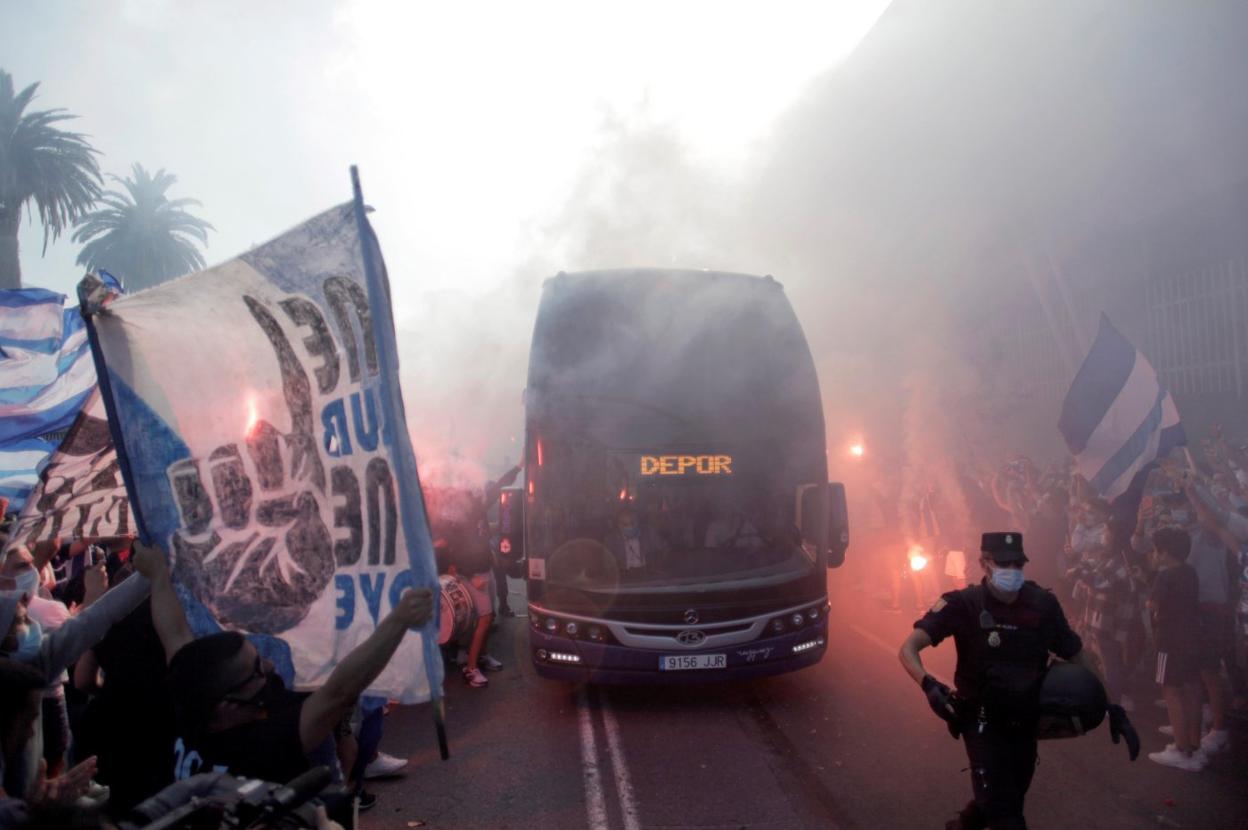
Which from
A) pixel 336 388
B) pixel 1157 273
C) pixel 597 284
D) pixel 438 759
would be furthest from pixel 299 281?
pixel 1157 273

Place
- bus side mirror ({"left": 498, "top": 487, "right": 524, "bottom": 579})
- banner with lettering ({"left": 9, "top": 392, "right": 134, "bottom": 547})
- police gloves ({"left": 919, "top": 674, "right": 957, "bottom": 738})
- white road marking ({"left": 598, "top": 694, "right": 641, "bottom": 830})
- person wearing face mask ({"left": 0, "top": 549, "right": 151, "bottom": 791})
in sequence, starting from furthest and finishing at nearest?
bus side mirror ({"left": 498, "top": 487, "right": 524, "bottom": 579}) < white road marking ({"left": 598, "top": 694, "right": 641, "bottom": 830}) < police gloves ({"left": 919, "top": 674, "right": 957, "bottom": 738}) < banner with lettering ({"left": 9, "top": 392, "right": 134, "bottom": 547}) < person wearing face mask ({"left": 0, "top": 549, "right": 151, "bottom": 791})

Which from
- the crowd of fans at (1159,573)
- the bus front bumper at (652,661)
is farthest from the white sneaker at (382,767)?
the crowd of fans at (1159,573)

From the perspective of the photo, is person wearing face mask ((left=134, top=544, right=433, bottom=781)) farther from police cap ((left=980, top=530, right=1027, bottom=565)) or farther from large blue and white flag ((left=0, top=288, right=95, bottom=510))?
large blue and white flag ((left=0, top=288, right=95, bottom=510))

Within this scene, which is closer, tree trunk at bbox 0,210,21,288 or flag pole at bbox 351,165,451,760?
flag pole at bbox 351,165,451,760

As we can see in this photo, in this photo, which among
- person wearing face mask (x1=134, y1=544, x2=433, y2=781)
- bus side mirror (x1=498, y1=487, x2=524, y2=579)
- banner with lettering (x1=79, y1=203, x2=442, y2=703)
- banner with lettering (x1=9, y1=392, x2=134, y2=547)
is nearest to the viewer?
person wearing face mask (x1=134, y1=544, x2=433, y2=781)

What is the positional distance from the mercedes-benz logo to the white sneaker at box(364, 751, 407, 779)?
2163 mm

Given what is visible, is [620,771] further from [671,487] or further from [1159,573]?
[1159,573]

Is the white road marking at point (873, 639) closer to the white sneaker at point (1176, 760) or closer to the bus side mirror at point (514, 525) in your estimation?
the white sneaker at point (1176, 760)

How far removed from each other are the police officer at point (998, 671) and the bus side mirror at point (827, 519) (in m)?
2.87

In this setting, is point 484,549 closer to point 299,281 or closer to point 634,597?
point 634,597

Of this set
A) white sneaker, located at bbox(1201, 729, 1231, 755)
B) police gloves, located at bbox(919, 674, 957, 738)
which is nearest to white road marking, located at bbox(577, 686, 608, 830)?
police gloves, located at bbox(919, 674, 957, 738)

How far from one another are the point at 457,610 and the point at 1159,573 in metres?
5.60

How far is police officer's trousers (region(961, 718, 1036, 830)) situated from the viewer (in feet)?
11.6

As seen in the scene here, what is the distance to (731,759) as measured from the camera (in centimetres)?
558
